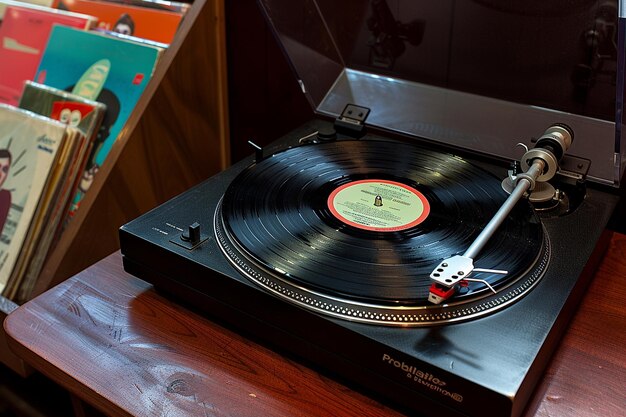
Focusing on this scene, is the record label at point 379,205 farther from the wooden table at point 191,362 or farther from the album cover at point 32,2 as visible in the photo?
the album cover at point 32,2

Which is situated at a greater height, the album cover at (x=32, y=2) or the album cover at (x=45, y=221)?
the album cover at (x=32, y=2)

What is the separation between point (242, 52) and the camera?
4.73 ft

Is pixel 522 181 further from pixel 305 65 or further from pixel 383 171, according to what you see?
pixel 305 65

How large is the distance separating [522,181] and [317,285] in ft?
1.17

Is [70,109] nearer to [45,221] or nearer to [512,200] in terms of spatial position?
[45,221]

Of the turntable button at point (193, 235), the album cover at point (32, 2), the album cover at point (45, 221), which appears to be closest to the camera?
the turntable button at point (193, 235)

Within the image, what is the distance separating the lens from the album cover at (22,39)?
1520mm

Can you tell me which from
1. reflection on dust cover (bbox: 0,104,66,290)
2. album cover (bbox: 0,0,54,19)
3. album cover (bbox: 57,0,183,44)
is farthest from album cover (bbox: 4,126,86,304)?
album cover (bbox: 0,0,54,19)

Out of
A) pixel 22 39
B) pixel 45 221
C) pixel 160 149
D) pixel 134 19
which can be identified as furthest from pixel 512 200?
pixel 22 39

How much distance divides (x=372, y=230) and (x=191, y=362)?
29 cm

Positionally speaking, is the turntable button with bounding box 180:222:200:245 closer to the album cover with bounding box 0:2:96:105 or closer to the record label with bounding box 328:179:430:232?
the record label with bounding box 328:179:430:232

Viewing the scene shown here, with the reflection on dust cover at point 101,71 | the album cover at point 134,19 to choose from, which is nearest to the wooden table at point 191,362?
the reflection on dust cover at point 101,71

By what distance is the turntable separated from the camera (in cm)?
70

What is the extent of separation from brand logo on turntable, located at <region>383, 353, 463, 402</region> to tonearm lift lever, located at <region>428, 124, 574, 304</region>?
0.08 meters
